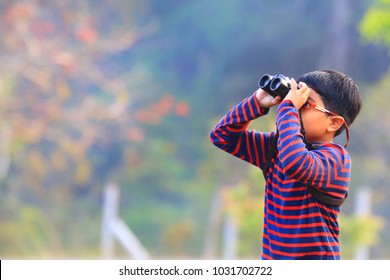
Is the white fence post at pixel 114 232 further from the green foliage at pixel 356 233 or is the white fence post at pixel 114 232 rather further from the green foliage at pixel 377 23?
the green foliage at pixel 377 23

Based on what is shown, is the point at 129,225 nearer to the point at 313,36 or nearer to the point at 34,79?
the point at 34,79

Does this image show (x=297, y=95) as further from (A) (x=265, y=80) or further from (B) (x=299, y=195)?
(B) (x=299, y=195)

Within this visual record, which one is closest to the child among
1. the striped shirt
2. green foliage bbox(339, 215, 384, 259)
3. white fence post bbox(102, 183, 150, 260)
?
the striped shirt

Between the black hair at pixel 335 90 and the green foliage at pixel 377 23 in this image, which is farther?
the green foliage at pixel 377 23

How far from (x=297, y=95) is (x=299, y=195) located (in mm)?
189

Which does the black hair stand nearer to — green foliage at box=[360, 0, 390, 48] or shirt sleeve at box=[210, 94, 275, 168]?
shirt sleeve at box=[210, 94, 275, 168]

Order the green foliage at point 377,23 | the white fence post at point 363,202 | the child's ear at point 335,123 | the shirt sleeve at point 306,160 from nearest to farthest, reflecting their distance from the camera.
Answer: the shirt sleeve at point 306,160 → the child's ear at point 335,123 → the green foliage at point 377,23 → the white fence post at point 363,202

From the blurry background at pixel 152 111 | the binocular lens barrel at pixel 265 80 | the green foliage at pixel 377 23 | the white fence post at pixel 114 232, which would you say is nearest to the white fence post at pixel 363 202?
the blurry background at pixel 152 111

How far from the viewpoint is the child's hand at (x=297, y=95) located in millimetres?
1321

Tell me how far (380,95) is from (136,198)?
206cm

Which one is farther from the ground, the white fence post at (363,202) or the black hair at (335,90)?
the white fence post at (363,202)

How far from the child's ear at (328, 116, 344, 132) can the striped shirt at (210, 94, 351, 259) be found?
0.04 meters

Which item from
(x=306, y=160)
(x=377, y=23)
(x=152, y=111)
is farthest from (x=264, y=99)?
(x=152, y=111)

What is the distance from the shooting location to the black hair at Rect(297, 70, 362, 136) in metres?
1.37
